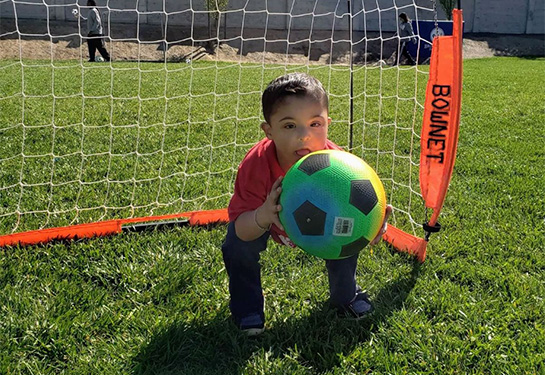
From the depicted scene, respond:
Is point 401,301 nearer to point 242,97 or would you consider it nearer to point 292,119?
point 292,119

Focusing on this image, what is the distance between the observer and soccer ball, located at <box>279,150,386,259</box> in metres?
1.87

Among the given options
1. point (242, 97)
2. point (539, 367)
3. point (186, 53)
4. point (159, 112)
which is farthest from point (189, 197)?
point (186, 53)

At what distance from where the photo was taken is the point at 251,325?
7.32ft

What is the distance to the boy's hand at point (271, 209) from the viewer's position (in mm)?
1952

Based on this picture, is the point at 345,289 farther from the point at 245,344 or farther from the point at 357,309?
the point at 245,344

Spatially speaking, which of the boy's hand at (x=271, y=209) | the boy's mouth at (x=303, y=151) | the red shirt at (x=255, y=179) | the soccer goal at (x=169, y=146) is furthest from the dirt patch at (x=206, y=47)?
the boy's hand at (x=271, y=209)

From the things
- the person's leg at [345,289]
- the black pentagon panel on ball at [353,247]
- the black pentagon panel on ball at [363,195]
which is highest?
the black pentagon panel on ball at [363,195]

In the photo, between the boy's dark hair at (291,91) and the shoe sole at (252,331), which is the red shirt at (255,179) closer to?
the boy's dark hair at (291,91)

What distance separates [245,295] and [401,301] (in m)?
0.77

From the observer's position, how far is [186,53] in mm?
18750

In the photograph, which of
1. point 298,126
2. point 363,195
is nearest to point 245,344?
point 363,195

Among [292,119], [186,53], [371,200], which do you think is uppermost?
[292,119]

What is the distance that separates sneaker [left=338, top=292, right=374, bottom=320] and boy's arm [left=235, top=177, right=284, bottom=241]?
1.93 feet

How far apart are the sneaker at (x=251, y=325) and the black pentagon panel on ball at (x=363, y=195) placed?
2.34ft
